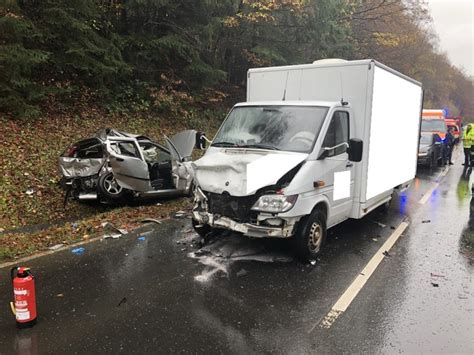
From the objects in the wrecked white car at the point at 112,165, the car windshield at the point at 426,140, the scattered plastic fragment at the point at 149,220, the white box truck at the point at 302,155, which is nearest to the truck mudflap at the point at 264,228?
the white box truck at the point at 302,155

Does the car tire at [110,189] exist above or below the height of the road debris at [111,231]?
above

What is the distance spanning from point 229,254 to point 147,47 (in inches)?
443

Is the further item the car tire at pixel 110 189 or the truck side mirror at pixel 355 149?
the car tire at pixel 110 189

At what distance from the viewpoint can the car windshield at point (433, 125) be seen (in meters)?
20.1

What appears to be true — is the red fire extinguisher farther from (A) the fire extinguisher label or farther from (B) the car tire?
(B) the car tire

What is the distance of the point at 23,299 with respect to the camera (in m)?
3.95

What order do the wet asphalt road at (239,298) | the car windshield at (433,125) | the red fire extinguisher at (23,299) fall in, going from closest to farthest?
the wet asphalt road at (239,298) < the red fire extinguisher at (23,299) < the car windshield at (433,125)

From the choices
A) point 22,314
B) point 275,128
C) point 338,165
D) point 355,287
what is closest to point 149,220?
point 275,128

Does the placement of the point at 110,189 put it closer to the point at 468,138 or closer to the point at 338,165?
the point at 338,165

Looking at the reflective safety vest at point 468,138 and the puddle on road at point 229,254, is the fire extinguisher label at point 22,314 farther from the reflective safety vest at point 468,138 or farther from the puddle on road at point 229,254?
the reflective safety vest at point 468,138

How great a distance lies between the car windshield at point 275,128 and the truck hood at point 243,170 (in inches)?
9.4

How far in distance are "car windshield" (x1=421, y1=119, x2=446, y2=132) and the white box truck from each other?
44.9 feet

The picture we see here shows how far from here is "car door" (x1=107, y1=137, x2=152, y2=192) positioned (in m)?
8.62

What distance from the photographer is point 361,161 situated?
6.75 meters
